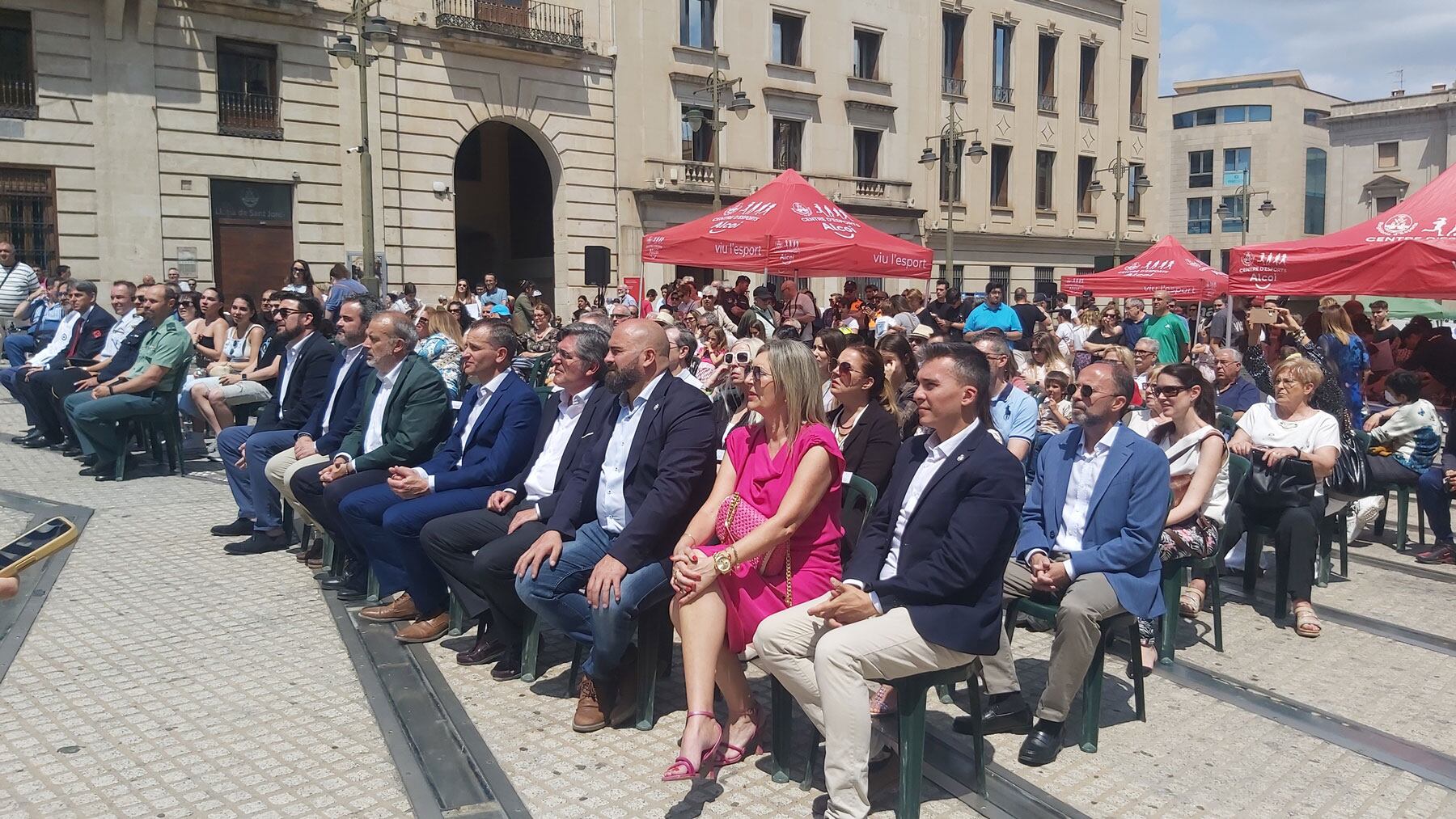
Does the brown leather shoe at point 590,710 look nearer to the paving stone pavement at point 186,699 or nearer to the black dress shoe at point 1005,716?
the paving stone pavement at point 186,699

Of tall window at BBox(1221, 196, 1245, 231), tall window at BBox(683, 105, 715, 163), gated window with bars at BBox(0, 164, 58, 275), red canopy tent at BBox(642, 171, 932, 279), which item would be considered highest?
tall window at BBox(1221, 196, 1245, 231)

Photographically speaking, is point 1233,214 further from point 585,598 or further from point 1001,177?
point 585,598

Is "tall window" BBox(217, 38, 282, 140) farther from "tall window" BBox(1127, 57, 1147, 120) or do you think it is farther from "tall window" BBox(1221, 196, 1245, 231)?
"tall window" BBox(1221, 196, 1245, 231)

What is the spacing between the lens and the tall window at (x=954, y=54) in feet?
110

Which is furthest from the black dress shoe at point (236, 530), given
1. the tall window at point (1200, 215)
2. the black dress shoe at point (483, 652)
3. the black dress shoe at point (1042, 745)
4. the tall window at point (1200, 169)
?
the tall window at point (1200, 169)

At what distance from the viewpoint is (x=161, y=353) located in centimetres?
918

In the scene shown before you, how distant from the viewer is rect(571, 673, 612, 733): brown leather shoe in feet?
14.3

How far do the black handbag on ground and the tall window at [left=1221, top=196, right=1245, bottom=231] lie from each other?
58412 millimetres

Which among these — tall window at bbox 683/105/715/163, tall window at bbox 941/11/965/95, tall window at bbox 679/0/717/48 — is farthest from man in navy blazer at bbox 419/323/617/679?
tall window at bbox 941/11/965/95

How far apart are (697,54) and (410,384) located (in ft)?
76.1

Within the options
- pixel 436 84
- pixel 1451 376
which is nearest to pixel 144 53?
pixel 436 84

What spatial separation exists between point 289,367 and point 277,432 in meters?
0.49

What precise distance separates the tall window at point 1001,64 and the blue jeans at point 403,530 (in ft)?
107

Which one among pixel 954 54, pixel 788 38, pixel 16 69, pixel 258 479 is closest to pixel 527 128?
pixel 788 38
